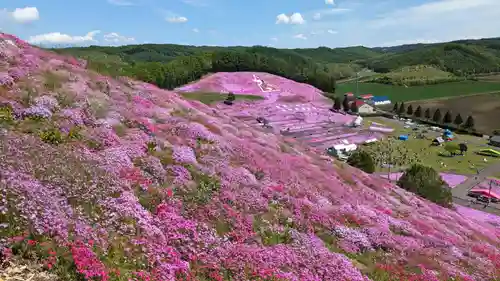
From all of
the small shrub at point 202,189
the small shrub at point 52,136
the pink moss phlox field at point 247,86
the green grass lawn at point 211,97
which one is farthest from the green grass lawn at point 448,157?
the small shrub at point 52,136

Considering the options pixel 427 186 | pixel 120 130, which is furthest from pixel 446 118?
pixel 120 130

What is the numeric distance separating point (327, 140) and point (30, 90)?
90693 millimetres

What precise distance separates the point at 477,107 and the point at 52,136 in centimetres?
19309

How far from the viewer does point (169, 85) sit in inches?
6762

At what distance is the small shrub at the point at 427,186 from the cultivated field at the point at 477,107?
91.5 meters

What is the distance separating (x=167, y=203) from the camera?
1686 cm

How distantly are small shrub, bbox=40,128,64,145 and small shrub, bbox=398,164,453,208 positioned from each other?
45.8m

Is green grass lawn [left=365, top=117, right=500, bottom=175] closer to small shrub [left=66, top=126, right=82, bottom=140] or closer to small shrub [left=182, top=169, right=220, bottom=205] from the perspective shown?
small shrub [left=182, top=169, right=220, bottom=205]

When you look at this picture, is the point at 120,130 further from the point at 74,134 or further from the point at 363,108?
the point at 363,108

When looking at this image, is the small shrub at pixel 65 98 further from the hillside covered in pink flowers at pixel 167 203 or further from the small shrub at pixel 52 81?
the small shrub at pixel 52 81

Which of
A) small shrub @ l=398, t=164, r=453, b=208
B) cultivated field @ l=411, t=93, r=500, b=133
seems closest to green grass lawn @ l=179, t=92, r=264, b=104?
cultivated field @ l=411, t=93, r=500, b=133

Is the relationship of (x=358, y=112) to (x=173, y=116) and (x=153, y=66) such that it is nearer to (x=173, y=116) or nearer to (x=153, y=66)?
(x=153, y=66)

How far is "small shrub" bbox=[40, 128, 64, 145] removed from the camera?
56.7ft

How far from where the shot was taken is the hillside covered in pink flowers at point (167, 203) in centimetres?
1298
